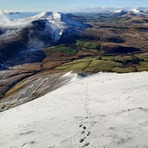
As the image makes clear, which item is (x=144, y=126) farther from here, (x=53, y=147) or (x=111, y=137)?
(x=53, y=147)

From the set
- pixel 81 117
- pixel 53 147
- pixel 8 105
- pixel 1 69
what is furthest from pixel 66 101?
pixel 1 69

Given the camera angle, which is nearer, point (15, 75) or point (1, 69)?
point (15, 75)

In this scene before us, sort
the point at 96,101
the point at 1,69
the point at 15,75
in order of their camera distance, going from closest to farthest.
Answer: the point at 96,101 < the point at 15,75 < the point at 1,69

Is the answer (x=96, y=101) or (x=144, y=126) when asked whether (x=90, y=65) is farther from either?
(x=144, y=126)

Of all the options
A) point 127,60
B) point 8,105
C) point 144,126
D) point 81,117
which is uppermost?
point 144,126

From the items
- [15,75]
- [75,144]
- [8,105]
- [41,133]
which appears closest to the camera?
[75,144]

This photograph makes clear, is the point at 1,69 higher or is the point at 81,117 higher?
the point at 81,117
